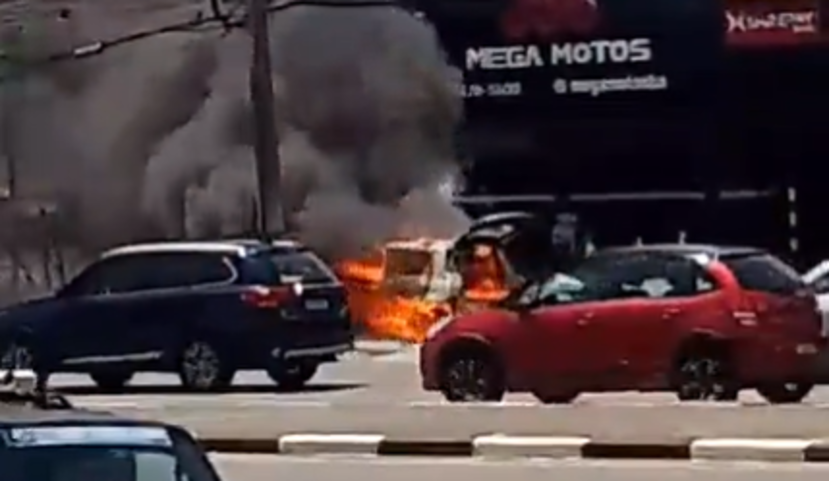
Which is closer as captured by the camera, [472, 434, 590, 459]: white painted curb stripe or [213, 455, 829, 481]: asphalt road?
[213, 455, 829, 481]: asphalt road

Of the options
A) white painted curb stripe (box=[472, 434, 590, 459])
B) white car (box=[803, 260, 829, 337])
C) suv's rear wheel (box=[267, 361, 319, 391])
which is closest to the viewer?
white painted curb stripe (box=[472, 434, 590, 459])

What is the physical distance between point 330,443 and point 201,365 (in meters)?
7.90

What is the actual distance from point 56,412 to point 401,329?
2924cm

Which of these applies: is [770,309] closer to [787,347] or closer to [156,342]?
[787,347]

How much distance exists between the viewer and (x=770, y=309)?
21.7 meters

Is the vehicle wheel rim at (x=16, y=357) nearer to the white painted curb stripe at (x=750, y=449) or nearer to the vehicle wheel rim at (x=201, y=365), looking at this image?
the vehicle wheel rim at (x=201, y=365)

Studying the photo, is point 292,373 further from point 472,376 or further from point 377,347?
point 377,347

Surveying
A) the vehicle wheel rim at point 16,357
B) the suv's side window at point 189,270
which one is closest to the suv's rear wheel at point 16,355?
the vehicle wheel rim at point 16,357

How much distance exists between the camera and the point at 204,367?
26578 millimetres

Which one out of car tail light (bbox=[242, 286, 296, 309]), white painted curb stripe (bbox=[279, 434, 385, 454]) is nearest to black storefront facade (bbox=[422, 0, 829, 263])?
car tail light (bbox=[242, 286, 296, 309])

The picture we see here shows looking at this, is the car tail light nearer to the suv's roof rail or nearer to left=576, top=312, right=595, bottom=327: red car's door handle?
left=576, top=312, right=595, bottom=327: red car's door handle

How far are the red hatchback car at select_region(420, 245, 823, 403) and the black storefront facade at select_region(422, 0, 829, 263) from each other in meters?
28.8

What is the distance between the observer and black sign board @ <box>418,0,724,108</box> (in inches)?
2066

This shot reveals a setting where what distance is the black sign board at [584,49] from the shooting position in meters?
52.5
